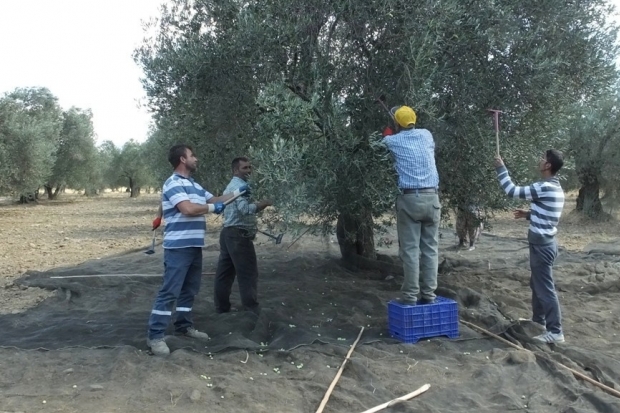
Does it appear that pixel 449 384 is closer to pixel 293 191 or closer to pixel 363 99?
pixel 293 191

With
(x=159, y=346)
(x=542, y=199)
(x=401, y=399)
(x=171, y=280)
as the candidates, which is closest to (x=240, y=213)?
(x=171, y=280)

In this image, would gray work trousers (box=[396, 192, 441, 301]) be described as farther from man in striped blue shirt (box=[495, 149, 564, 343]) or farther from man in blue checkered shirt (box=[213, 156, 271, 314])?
man in blue checkered shirt (box=[213, 156, 271, 314])

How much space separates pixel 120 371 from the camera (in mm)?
5398

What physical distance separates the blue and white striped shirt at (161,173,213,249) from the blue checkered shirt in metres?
0.77

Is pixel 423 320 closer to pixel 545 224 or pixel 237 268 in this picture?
pixel 545 224

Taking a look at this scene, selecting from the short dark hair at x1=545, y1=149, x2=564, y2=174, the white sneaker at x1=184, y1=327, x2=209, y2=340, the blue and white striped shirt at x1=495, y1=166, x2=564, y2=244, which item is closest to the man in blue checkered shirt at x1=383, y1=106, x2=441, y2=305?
the blue and white striped shirt at x1=495, y1=166, x2=564, y2=244

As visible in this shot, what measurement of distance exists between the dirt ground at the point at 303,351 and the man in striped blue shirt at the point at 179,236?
33cm

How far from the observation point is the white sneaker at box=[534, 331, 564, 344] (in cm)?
637

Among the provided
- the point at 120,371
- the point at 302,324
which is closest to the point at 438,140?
the point at 302,324

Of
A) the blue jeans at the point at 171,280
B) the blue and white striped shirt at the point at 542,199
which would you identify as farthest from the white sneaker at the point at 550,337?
the blue jeans at the point at 171,280

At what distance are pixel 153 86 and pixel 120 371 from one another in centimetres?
441

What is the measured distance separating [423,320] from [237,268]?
2.64 m

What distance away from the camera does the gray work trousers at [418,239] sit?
20.4ft

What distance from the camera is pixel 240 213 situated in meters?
7.18
